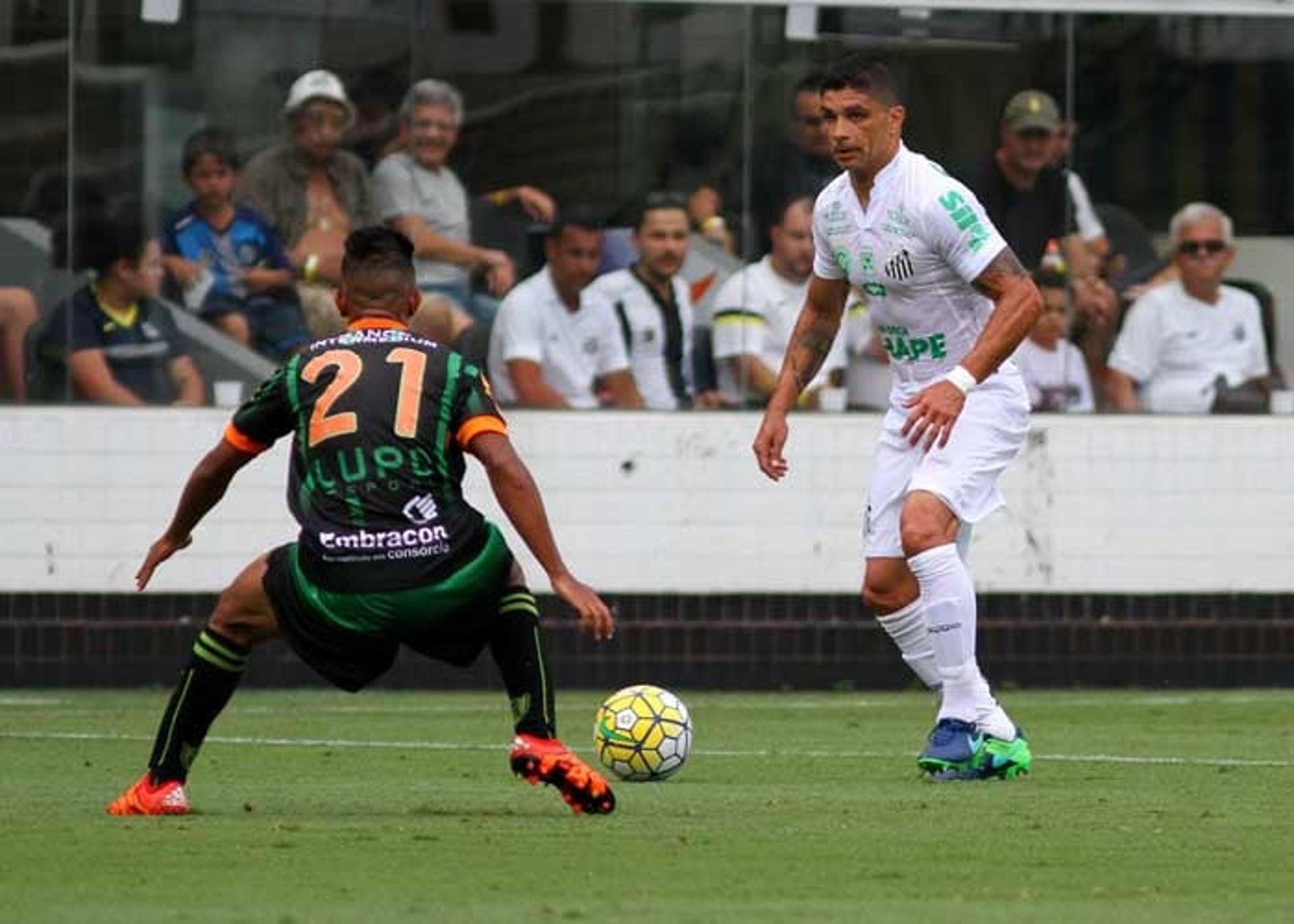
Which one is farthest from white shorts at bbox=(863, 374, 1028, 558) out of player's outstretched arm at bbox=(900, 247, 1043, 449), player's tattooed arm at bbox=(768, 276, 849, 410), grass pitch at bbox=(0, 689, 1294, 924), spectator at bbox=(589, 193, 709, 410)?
spectator at bbox=(589, 193, 709, 410)

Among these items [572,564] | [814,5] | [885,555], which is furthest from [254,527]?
[885,555]

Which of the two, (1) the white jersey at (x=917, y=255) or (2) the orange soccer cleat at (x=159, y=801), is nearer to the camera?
(2) the orange soccer cleat at (x=159, y=801)

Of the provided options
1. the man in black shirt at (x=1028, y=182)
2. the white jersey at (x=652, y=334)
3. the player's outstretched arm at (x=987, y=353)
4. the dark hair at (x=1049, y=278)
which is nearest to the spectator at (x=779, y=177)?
the white jersey at (x=652, y=334)

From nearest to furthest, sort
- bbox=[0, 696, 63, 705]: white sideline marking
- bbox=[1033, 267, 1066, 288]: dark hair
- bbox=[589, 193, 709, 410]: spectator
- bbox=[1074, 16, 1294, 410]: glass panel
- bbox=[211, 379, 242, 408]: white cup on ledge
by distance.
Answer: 1. bbox=[0, 696, 63, 705]: white sideline marking
2. bbox=[211, 379, 242, 408]: white cup on ledge
3. bbox=[589, 193, 709, 410]: spectator
4. bbox=[1033, 267, 1066, 288]: dark hair
5. bbox=[1074, 16, 1294, 410]: glass panel

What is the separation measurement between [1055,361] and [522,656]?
9.21 metres

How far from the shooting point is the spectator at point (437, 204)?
17516 millimetres

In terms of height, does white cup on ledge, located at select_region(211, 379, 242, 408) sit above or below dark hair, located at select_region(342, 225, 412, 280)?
below

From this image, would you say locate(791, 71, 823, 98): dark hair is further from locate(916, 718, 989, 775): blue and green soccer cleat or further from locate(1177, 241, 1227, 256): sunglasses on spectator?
locate(916, 718, 989, 775): blue and green soccer cleat

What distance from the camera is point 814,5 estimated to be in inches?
713

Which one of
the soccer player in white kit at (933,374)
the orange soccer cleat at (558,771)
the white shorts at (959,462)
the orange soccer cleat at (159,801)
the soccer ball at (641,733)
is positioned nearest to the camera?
the orange soccer cleat at (558,771)

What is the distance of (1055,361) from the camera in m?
18.2

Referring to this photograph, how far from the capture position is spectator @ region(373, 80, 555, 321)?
57.5 ft

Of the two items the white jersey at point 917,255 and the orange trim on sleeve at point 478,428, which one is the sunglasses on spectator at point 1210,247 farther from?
the orange trim on sleeve at point 478,428

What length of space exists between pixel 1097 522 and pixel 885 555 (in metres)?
6.82
